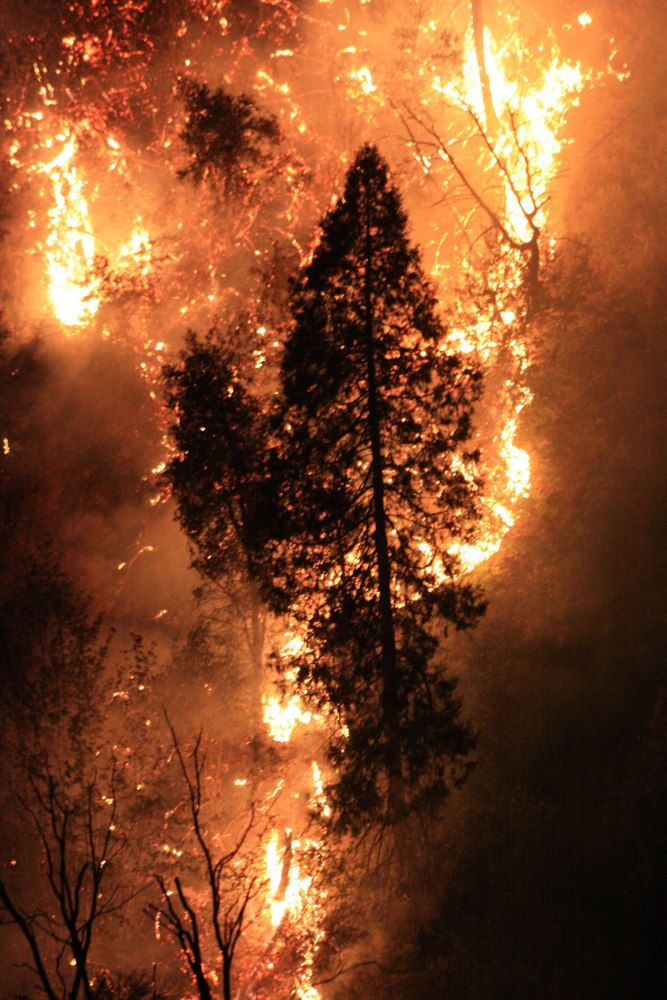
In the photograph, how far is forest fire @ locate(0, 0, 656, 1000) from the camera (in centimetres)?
1334

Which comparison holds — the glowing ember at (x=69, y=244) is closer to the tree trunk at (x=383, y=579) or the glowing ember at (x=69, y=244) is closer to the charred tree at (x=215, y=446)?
the charred tree at (x=215, y=446)

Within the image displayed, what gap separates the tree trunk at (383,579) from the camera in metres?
12.9

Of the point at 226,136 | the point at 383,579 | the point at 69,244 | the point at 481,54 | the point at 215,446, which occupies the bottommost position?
the point at 383,579

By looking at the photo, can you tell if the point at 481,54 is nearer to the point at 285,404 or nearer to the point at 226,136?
the point at 226,136

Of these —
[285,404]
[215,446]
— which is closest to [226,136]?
[215,446]

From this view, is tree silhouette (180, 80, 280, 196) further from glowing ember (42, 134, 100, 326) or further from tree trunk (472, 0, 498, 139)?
A: tree trunk (472, 0, 498, 139)

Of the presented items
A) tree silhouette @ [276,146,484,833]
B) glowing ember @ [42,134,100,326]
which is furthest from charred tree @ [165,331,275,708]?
glowing ember @ [42,134,100,326]

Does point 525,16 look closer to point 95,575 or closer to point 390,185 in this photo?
point 390,185

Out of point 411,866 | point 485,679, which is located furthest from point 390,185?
point 411,866

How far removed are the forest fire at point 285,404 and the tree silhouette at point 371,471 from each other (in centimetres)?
6

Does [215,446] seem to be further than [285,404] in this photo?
Yes

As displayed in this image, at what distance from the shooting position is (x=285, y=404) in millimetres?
13570

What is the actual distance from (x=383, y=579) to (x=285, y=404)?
3.61 m

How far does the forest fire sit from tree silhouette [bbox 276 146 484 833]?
0.20ft
